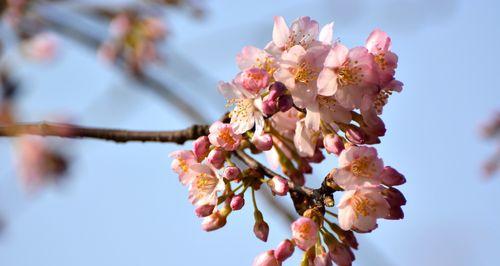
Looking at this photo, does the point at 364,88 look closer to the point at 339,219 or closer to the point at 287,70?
the point at 287,70

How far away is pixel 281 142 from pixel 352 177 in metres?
0.47

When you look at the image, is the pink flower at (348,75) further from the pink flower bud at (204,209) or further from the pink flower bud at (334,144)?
the pink flower bud at (204,209)

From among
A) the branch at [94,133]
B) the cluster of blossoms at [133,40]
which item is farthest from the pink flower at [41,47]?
the branch at [94,133]

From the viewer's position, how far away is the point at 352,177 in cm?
167

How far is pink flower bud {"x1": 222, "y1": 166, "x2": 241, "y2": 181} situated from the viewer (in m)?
1.82

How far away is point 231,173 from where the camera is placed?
Result: 5.99 ft

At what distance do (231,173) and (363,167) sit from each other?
16.5 inches

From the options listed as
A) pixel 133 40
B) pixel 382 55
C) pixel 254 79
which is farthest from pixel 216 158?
pixel 133 40

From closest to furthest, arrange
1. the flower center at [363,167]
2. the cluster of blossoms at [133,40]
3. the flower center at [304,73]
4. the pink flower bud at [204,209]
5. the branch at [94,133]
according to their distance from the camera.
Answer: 1. the flower center at [363,167]
2. the flower center at [304,73]
3. the pink flower bud at [204,209]
4. the branch at [94,133]
5. the cluster of blossoms at [133,40]

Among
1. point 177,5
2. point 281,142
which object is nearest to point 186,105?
point 177,5

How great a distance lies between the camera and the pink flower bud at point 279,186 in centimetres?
178

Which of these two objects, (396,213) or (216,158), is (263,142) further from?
(396,213)

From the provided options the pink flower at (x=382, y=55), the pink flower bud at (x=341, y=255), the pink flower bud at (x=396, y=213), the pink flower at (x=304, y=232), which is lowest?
the pink flower at (x=304, y=232)

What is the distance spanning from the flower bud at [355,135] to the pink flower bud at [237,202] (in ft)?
1.30
